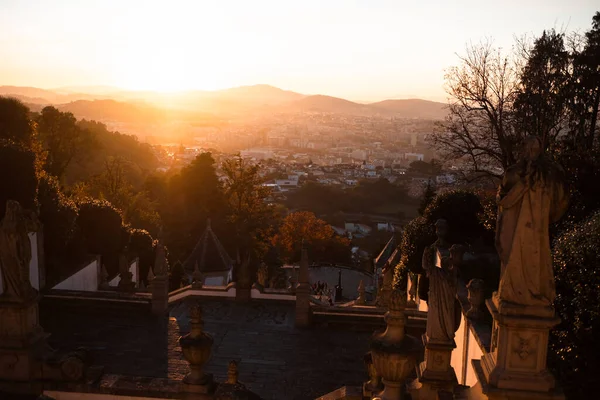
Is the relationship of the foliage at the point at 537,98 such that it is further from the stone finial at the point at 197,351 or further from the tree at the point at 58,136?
the tree at the point at 58,136

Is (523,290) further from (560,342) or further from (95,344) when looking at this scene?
(95,344)

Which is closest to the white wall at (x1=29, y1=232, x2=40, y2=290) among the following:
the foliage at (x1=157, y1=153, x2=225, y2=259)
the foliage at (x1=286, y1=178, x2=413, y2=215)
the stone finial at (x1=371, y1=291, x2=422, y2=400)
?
the stone finial at (x1=371, y1=291, x2=422, y2=400)

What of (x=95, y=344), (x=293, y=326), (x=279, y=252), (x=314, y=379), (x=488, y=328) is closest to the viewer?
(x=488, y=328)

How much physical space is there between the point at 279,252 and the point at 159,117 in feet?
383

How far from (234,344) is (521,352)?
9022mm

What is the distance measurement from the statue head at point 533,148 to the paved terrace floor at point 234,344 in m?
7.33

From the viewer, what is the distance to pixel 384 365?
18.9 ft

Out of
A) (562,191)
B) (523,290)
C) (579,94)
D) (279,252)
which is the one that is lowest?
(279,252)

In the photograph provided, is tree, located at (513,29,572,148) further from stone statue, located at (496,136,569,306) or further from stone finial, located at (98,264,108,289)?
stone finial, located at (98,264,108,289)

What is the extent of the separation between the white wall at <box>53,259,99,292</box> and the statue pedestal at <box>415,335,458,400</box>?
41.6 feet

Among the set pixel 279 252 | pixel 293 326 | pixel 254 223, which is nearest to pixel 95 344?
pixel 293 326

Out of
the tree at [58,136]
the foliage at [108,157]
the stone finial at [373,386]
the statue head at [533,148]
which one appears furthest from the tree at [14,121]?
the statue head at [533,148]

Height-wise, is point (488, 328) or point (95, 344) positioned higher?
point (488, 328)

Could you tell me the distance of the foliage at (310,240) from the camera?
36.3 meters
